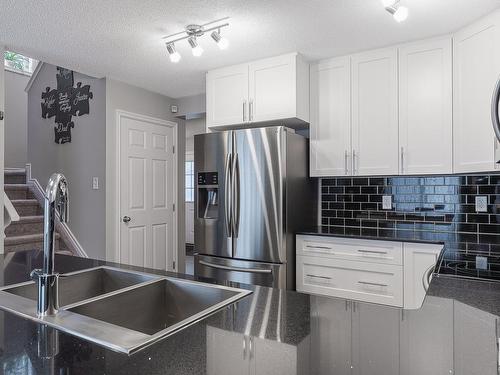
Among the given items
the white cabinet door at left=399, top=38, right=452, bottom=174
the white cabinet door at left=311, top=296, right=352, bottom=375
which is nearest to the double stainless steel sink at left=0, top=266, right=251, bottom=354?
the white cabinet door at left=311, top=296, right=352, bottom=375

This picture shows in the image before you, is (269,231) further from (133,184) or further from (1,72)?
(1,72)

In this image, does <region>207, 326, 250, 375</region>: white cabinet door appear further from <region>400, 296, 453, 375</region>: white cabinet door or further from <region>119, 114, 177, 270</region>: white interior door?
<region>119, 114, 177, 270</region>: white interior door

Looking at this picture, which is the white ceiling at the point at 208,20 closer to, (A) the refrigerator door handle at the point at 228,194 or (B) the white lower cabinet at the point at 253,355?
(A) the refrigerator door handle at the point at 228,194

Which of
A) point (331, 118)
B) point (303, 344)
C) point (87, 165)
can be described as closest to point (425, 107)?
point (331, 118)

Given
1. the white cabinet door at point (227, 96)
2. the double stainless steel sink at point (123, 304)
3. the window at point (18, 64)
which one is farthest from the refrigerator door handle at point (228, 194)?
the window at point (18, 64)

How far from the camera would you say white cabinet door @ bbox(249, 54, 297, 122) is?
9.41 feet

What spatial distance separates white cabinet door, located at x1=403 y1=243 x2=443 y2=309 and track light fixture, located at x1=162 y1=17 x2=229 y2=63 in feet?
6.40

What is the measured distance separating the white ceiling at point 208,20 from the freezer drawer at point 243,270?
1.76 meters

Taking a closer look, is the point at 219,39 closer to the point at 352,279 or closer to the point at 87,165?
the point at 352,279

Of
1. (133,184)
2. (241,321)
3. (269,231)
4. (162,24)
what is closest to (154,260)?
(133,184)

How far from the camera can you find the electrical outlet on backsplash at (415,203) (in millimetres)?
2621

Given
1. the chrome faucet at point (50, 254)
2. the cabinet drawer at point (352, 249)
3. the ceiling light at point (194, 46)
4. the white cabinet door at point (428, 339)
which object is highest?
the ceiling light at point (194, 46)

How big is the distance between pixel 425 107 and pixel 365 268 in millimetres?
1313

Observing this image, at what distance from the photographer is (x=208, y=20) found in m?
2.32
